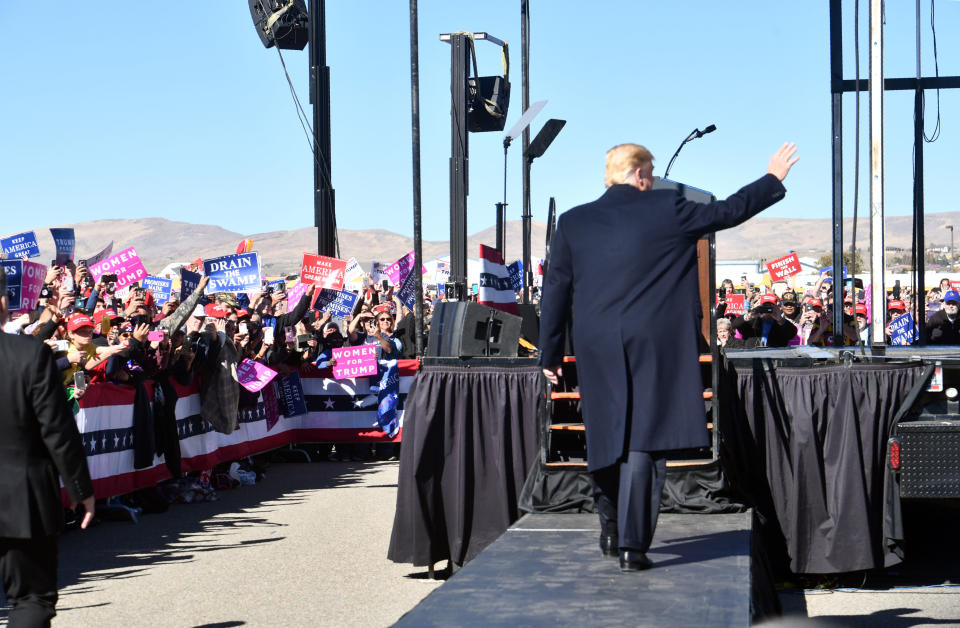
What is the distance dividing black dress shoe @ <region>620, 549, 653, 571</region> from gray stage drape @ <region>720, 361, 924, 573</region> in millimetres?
2326

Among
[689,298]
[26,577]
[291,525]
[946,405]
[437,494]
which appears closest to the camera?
[26,577]

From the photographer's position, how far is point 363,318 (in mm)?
16719

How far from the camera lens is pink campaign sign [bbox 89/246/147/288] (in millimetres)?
15938

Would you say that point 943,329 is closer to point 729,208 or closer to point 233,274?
point 233,274

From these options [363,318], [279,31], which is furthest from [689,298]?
[279,31]

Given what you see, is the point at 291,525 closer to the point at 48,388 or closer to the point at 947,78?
the point at 48,388

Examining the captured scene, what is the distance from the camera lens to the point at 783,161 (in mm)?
5402

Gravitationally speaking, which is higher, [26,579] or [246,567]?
[26,579]

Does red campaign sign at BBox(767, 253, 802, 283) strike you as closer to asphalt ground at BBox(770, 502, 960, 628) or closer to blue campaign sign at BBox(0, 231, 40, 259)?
blue campaign sign at BBox(0, 231, 40, 259)

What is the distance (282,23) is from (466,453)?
10.5 meters

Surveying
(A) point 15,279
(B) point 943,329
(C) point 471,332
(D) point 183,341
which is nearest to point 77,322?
(A) point 15,279

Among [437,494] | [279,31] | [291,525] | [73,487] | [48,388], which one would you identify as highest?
[279,31]

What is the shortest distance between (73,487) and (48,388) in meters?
0.40

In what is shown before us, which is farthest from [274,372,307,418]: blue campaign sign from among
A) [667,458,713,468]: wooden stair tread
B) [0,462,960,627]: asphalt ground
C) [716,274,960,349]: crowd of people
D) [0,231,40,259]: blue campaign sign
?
[667,458,713,468]: wooden stair tread
